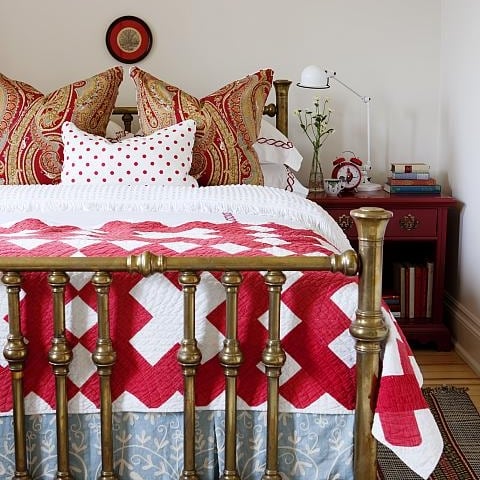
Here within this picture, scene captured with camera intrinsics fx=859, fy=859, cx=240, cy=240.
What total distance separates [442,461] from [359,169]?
151cm

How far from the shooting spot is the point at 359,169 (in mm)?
3666

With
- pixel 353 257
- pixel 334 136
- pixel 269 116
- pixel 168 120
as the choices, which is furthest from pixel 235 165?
pixel 353 257

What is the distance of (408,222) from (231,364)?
198 centimetres

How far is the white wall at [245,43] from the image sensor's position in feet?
12.3

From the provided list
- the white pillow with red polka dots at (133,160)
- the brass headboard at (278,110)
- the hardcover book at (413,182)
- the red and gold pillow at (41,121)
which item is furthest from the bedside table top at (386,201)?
the red and gold pillow at (41,121)

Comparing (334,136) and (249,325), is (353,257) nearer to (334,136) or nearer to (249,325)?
(249,325)

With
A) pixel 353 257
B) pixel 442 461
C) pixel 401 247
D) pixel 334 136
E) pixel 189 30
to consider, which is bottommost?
pixel 442 461

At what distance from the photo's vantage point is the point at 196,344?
171 centimetres

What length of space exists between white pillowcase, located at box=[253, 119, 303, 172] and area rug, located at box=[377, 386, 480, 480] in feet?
3.46

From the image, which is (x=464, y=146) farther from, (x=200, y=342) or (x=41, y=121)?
(x=200, y=342)

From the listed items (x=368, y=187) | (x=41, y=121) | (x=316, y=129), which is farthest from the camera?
(x=316, y=129)

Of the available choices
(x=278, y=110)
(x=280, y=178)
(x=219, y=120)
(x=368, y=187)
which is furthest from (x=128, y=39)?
(x=368, y=187)

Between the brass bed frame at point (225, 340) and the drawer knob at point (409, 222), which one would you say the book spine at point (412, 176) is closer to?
the drawer knob at point (409, 222)

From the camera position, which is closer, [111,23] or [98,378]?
[98,378]
